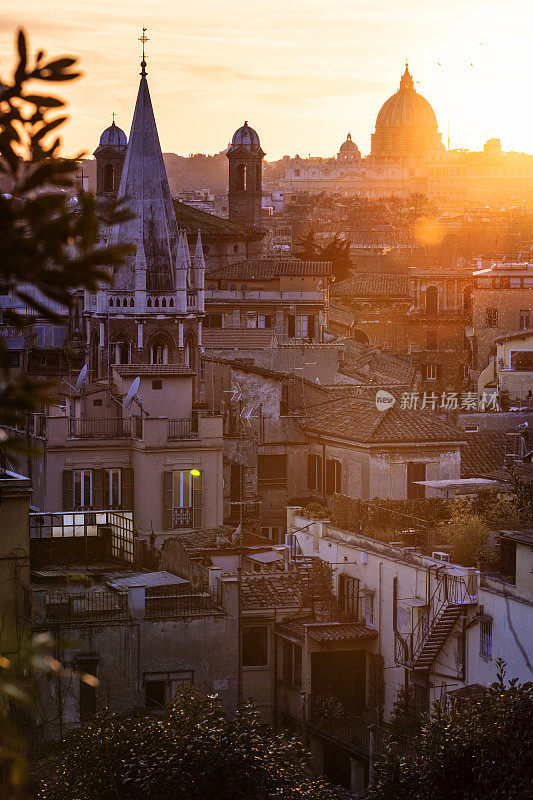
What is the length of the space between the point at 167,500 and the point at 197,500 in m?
0.53

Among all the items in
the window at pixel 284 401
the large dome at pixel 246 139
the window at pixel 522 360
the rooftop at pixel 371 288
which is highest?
the large dome at pixel 246 139

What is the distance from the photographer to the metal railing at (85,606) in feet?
55.5

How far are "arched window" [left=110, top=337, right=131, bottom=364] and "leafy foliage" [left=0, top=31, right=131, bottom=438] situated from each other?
1322 inches

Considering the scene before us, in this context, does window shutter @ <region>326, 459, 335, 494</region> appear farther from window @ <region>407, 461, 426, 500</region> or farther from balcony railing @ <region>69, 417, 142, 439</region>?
balcony railing @ <region>69, 417, 142, 439</region>

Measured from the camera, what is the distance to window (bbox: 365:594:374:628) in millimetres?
20719

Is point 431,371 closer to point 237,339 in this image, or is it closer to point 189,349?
point 237,339

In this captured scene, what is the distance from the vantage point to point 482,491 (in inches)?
939

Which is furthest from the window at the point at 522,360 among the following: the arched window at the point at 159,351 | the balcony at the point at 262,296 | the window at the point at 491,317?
the window at the point at 491,317

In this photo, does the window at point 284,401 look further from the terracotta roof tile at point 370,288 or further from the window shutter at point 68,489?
the terracotta roof tile at point 370,288

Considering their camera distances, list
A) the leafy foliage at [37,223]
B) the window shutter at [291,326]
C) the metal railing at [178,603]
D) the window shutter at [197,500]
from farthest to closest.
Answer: the window shutter at [291,326], the window shutter at [197,500], the metal railing at [178,603], the leafy foliage at [37,223]

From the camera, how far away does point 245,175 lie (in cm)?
7506

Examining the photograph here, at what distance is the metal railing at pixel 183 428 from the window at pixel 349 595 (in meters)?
4.95

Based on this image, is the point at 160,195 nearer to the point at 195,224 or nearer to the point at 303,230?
the point at 195,224

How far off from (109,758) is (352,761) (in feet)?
23.9
